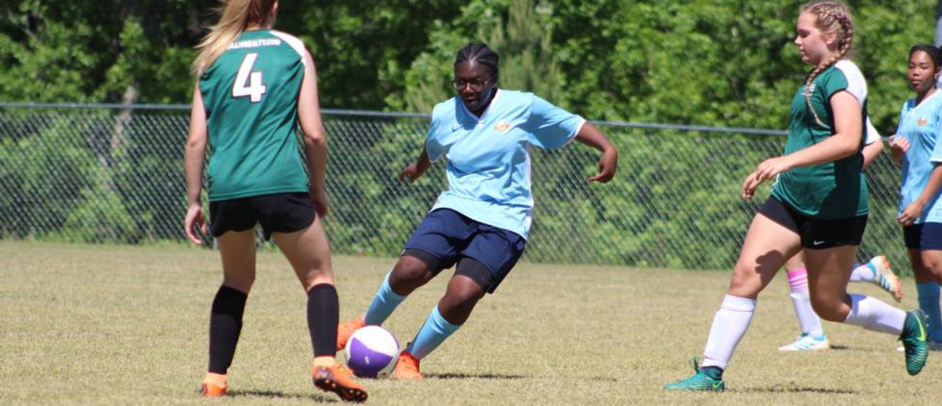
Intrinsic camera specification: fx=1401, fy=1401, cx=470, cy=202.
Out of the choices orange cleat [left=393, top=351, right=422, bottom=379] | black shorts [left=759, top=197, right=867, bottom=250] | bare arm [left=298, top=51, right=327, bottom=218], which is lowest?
orange cleat [left=393, top=351, right=422, bottom=379]

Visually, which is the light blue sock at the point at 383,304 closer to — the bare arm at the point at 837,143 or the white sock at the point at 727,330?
the white sock at the point at 727,330

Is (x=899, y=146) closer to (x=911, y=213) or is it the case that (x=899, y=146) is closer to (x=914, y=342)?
(x=911, y=213)

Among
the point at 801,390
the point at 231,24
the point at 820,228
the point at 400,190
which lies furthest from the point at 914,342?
the point at 400,190

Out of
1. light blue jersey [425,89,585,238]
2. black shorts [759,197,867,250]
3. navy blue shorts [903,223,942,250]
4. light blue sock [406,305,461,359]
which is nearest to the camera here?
black shorts [759,197,867,250]

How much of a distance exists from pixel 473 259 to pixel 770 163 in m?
1.58

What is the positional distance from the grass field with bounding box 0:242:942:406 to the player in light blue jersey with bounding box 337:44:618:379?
40cm

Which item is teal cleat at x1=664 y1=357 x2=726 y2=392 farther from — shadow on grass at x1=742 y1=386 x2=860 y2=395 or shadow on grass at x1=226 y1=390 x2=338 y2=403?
shadow on grass at x1=226 y1=390 x2=338 y2=403

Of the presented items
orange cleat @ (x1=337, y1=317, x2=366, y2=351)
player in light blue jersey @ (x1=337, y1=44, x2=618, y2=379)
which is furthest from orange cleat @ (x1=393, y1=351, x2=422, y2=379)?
orange cleat @ (x1=337, y1=317, x2=366, y2=351)

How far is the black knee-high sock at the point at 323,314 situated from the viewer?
5422 mm

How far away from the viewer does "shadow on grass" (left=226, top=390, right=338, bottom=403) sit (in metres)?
5.69

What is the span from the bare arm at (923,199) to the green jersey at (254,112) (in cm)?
421

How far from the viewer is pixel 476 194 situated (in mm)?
6836

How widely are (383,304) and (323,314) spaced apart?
5.09 feet

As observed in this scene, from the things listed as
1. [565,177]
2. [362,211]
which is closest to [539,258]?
[565,177]
